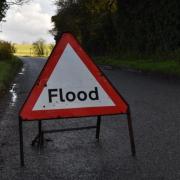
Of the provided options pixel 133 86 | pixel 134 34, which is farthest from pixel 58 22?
pixel 133 86

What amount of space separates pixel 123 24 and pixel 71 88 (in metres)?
38.0

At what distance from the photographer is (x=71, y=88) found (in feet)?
23.3

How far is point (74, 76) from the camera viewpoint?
7.13m

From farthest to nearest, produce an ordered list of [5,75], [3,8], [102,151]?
[3,8] < [5,75] < [102,151]

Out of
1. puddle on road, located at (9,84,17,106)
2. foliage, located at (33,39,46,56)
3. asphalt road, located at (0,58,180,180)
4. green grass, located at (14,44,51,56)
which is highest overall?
asphalt road, located at (0,58,180,180)

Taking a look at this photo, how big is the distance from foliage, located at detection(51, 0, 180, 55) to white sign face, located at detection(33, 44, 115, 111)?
15705 millimetres

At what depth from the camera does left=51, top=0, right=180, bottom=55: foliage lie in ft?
111

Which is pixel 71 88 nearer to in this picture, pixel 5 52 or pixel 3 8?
pixel 3 8

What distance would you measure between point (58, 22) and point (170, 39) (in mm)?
35038

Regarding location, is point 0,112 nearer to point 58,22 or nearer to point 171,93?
point 171,93

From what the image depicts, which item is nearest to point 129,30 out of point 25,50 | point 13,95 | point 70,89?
point 13,95

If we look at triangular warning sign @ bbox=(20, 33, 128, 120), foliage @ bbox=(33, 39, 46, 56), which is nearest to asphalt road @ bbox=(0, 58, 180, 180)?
triangular warning sign @ bbox=(20, 33, 128, 120)

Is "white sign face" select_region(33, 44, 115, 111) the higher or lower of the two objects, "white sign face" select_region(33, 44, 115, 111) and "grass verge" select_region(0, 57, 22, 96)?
the higher

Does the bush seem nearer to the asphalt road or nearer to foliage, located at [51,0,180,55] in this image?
foliage, located at [51,0,180,55]
